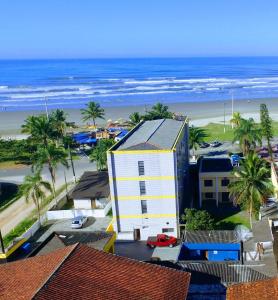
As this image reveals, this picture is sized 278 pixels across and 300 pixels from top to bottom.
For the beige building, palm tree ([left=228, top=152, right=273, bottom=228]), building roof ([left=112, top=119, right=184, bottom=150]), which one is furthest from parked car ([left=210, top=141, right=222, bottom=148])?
palm tree ([left=228, top=152, right=273, bottom=228])

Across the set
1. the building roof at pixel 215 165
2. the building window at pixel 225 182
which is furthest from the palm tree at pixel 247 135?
the building window at pixel 225 182

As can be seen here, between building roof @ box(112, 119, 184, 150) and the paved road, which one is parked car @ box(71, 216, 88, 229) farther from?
building roof @ box(112, 119, 184, 150)

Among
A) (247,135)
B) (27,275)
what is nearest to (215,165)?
(247,135)

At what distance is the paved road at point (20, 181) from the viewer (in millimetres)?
45250

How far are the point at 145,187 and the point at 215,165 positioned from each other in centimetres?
1243

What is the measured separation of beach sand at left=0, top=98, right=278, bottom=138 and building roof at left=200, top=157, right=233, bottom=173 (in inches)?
1638

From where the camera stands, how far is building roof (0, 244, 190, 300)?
19250 mm

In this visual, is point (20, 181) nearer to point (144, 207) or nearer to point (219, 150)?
point (144, 207)

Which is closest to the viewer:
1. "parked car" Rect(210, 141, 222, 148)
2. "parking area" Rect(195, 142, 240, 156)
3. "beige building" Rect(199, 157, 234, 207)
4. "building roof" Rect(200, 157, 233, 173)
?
"beige building" Rect(199, 157, 234, 207)

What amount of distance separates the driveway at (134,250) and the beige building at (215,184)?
1032 cm

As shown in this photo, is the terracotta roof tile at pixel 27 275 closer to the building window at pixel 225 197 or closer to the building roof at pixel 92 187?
the building roof at pixel 92 187

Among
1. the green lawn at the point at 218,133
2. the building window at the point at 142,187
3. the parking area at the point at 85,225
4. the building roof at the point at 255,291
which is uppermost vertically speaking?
the building roof at the point at 255,291

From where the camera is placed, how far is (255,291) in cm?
1995

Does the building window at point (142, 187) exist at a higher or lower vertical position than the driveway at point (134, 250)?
higher
